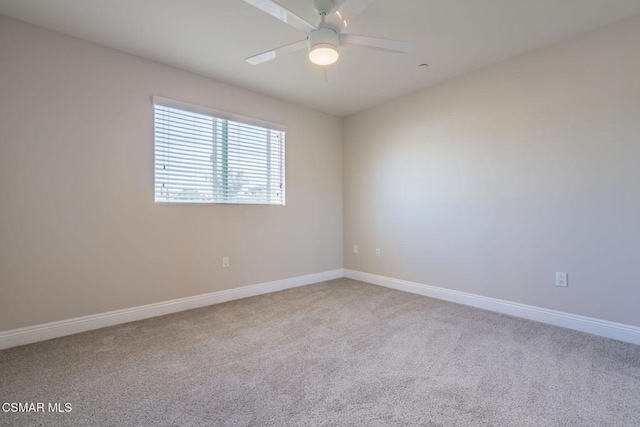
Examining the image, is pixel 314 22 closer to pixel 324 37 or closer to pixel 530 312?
pixel 324 37

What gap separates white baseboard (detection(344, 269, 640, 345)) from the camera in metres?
2.22

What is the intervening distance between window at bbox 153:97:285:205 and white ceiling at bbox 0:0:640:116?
49 centimetres

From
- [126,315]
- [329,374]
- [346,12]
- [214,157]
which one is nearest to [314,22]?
[346,12]

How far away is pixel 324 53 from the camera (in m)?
1.92

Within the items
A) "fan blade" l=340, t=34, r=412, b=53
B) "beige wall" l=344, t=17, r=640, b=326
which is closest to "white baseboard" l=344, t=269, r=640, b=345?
"beige wall" l=344, t=17, r=640, b=326

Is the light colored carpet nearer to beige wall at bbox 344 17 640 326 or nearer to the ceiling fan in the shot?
beige wall at bbox 344 17 640 326

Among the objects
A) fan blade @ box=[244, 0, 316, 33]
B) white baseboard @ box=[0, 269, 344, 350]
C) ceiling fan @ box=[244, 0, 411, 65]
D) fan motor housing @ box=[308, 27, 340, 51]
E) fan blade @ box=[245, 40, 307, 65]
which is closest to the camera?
fan blade @ box=[244, 0, 316, 33]

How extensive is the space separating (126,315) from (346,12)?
298cm

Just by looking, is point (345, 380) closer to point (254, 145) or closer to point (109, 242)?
point (109, 242)

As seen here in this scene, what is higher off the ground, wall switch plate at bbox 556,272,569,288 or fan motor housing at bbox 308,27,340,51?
fan motor housing at bbox 308,27,340,51

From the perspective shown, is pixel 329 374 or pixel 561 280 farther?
pixel 561 280

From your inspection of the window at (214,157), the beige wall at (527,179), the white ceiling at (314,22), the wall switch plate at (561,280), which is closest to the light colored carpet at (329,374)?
the wall switch plate at (561,280)

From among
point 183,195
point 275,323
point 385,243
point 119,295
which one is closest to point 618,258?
point 385,243

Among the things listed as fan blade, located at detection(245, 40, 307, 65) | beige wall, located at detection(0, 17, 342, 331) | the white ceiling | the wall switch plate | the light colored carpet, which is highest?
the white ceiling
